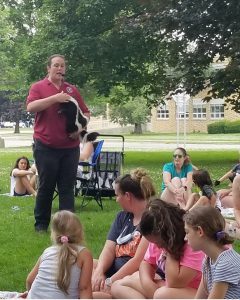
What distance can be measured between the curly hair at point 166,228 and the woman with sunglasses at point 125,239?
598 mm

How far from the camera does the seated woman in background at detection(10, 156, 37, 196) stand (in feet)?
36.5

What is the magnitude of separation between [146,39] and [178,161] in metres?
13.5

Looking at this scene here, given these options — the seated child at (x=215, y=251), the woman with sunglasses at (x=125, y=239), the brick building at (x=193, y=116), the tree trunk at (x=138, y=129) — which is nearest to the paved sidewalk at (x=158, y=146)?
the woman with sunglasses at (x=125, y=239)

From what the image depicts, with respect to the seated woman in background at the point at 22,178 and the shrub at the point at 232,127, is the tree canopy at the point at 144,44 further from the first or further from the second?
the shrub at the point at 232,127

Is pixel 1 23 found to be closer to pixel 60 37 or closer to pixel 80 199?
pixel 60 37

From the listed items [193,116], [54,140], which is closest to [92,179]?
[54,140]

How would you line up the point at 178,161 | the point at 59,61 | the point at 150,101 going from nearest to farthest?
the point at 59,61
the point at 178,161
the point at 150,101

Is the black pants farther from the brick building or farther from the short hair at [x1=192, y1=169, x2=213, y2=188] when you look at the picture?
the brick building

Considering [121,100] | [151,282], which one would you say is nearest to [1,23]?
[121,100]

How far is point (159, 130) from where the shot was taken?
65.2m

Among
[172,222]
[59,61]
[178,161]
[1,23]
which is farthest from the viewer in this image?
[1,23]

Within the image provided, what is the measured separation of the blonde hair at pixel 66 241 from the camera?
4066 millimetres

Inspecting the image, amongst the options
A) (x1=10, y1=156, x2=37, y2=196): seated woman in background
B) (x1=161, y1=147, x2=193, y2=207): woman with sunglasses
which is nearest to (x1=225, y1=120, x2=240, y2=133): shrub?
(x1=10, y1=156, x2=37, y2=196): seated woman in background

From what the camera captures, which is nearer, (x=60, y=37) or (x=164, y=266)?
(x=164, y=266)
